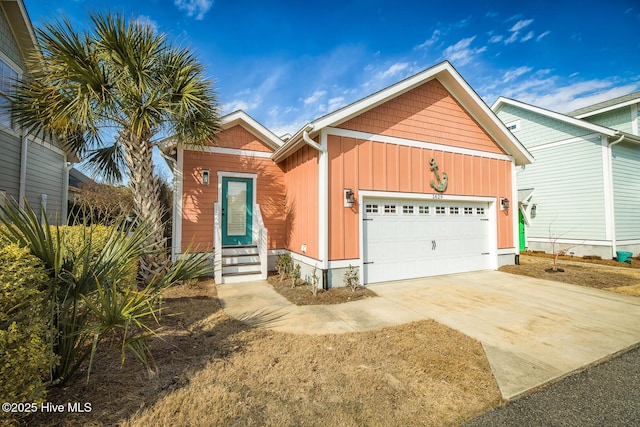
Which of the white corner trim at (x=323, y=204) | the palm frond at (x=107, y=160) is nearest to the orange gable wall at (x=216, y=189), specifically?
the palm frond at (x=107, y=160)

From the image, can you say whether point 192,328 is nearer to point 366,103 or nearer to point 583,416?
point 583,416

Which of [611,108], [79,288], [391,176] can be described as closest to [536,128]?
[611,108]

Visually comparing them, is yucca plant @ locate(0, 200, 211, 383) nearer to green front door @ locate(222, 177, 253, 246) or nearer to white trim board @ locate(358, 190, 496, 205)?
white trim board @ locate(358, 190, 496, 205)

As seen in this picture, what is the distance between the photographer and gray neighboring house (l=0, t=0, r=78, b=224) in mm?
6559

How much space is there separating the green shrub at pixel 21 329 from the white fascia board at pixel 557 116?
15765 millimetres

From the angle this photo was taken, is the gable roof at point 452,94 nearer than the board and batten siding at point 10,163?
Yes

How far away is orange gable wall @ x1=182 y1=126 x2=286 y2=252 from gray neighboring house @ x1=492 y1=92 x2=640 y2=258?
8.99 metres

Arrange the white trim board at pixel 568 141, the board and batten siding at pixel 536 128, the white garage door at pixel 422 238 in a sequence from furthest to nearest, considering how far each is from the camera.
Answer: the board and batten siding at pixel 536 128 → the white trim board at pixel 568 141 → the white garage door at pixel 422 238

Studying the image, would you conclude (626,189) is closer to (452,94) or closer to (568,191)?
(568,191)

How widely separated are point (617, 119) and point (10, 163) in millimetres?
22443

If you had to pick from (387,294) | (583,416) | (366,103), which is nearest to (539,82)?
(366,103)

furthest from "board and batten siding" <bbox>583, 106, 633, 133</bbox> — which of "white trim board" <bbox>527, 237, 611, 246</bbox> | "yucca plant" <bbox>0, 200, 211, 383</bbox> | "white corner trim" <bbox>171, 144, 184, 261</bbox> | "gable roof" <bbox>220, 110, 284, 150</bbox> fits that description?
"yucca plant" <bbox>0, 200, 211, 383</bbox>

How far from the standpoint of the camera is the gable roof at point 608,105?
11.3 m

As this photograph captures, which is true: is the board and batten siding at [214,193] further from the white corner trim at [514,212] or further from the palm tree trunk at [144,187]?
the white corner trim at [514,212]
